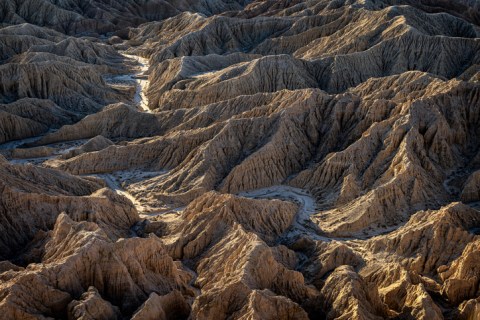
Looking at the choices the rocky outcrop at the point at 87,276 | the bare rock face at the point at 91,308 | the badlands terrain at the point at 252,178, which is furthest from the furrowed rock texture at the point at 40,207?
the bare rock face at the point at 91,308

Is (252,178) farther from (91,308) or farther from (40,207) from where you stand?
(91,308)

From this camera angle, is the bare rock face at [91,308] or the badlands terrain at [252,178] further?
the badlands terrain at [252,178]

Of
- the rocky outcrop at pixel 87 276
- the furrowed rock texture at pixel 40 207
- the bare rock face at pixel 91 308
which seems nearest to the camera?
the bare rock face at pixel 91 308

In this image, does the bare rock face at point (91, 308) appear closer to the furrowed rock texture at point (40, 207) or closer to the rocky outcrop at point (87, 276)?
the rocky outcrop at point (87, 276)

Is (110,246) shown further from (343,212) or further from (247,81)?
(247,81)

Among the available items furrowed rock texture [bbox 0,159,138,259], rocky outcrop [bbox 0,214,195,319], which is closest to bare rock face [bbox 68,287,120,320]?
rocky outcrop [bbox 0,214,195,319]

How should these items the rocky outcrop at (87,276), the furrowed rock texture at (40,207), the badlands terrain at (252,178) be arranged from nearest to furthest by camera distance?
the rocky outcrop at (87,276), the badlands terrain at (252,178), the furrowed rock texture at (40,207)

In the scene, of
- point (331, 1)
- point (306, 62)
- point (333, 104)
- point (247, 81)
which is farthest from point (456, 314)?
point (331, 1)

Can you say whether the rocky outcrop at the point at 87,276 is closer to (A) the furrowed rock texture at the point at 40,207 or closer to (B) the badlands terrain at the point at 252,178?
(B) the badlands terrain at the point at 252,178

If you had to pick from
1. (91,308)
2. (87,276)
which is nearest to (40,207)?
(87,276)
